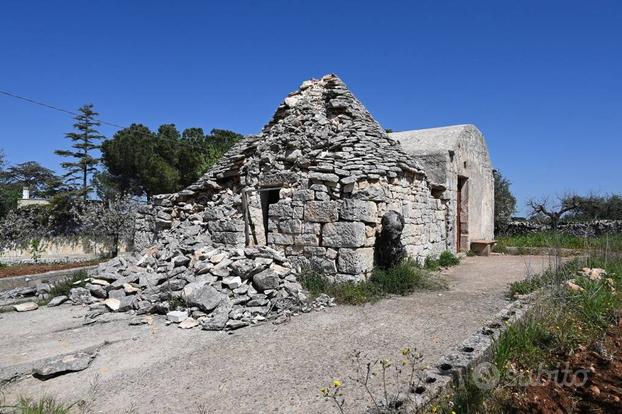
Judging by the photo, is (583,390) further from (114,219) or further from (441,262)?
(114,219)

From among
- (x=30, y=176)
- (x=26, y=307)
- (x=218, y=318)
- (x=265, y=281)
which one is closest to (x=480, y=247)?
(x=265, y=281)

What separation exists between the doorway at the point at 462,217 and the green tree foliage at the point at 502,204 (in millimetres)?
6199

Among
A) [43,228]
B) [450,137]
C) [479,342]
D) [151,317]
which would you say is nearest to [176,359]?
[151,317]

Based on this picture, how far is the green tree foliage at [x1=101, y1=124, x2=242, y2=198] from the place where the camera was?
71.2 feet

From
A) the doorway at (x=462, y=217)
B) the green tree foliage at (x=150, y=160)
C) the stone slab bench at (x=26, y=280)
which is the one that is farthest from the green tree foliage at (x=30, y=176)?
the doorway at (x=462, y=217)

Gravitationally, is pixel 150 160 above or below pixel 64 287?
above

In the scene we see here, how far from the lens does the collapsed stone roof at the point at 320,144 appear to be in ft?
25.5

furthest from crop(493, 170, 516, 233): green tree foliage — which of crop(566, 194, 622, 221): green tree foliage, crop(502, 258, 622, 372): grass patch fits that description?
crop(502, 258, 622, 372): grass patch

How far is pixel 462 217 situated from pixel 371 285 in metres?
7.18

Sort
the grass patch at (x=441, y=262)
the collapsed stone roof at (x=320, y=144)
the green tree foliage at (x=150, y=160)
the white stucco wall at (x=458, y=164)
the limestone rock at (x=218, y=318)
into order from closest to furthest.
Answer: the limestone rock at (x=218, y=318) < the collapsed stone roof at (x=320, y=144) < the grass patch at (x=441, y=262) < the white stucco wall at (x=458, y=164) < the green tree foliage at (x=150, y=160)

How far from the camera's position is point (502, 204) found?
20578 millimetres

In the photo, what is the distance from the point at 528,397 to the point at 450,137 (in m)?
10.7

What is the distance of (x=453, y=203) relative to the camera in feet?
38.3

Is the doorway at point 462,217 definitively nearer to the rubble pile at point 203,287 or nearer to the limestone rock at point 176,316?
the rubble pile at point 203,287
